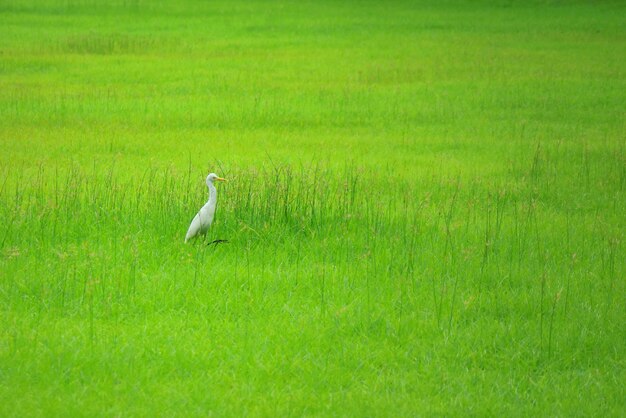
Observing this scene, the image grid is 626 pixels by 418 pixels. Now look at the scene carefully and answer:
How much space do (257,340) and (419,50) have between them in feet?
73.0

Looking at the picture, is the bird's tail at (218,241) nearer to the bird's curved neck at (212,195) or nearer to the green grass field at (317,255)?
the green grass field at (317,255)

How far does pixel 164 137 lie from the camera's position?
16.2m

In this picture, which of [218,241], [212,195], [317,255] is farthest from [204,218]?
[317,255]

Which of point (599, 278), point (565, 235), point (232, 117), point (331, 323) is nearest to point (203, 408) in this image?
point (331, 323)

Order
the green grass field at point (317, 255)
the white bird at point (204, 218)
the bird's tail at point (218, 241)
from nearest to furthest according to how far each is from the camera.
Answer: the green grass field at point (317, 255), the white bird at point (204, 218), the bird's tail at point (218, 241)

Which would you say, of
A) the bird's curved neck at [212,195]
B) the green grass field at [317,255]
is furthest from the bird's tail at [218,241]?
the bird's curved neck at [212,195]

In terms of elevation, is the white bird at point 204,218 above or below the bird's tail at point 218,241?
above

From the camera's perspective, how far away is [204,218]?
8.78 m

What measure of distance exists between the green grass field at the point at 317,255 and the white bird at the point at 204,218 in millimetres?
226

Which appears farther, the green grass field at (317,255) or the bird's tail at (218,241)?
the bird's tail at (218,241)

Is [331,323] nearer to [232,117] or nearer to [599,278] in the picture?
[599,278]

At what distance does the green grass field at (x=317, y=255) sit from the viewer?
6391mm

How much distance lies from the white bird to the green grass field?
226 mm

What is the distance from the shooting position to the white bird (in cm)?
876
